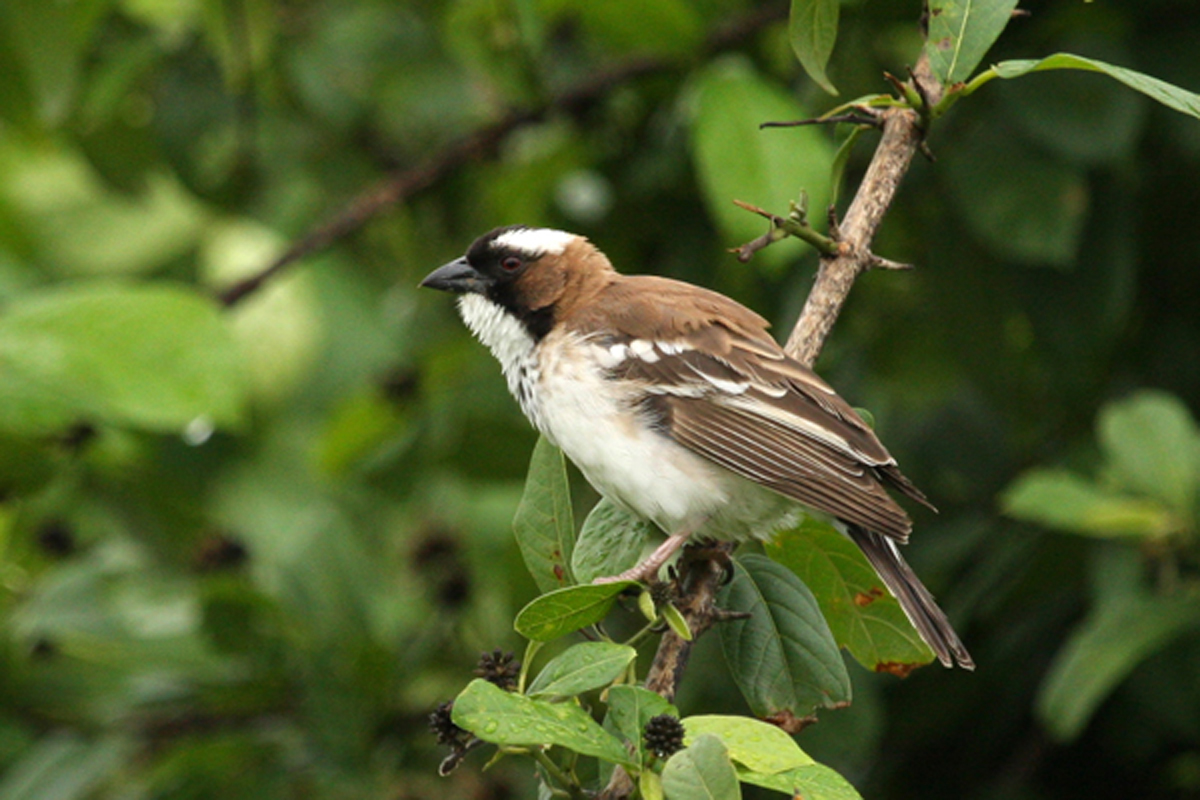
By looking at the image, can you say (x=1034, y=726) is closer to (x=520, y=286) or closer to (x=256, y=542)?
(x=520, y=286)

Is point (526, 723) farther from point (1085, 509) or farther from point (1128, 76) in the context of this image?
point (1085, 509)

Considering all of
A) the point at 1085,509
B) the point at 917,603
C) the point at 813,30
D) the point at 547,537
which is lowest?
the point at 1085,509

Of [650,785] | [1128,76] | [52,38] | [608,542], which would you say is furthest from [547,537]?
[52,38]

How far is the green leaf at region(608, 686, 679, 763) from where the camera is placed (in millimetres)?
2062

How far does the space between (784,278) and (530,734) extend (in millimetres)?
2397

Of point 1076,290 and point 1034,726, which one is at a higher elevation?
point 1076,290

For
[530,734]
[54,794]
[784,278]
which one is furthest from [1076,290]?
[54,794]

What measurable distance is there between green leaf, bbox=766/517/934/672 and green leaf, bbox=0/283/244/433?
1.64m

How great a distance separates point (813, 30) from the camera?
2.40 m

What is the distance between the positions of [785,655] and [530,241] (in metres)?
1.49

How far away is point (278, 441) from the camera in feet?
20.9

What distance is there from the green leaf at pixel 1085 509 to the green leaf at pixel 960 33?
1.47 m

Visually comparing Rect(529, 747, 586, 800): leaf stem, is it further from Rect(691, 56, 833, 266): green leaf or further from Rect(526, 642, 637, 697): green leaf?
Rect(691, 56, 833, 266): green leaf

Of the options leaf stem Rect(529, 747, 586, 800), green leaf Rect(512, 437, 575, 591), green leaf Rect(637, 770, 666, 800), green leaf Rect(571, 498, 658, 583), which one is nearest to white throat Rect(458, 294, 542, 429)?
green leaf Rect(571, 498, 658, 583)
